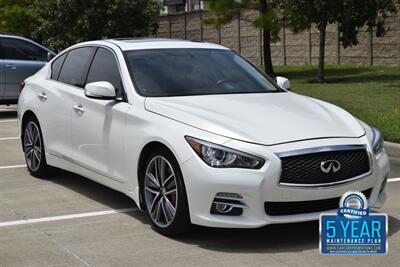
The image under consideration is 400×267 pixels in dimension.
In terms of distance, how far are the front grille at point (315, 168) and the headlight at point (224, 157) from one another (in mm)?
214

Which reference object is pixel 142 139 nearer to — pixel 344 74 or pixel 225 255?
pixel 225 255

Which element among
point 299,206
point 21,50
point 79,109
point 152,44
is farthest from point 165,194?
point 21,50

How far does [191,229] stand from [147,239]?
36 centimetres

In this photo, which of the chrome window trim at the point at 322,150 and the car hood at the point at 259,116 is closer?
the chrome window trim at the point at 322,150

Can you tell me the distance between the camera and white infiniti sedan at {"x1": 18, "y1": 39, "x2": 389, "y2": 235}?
17.4 feet

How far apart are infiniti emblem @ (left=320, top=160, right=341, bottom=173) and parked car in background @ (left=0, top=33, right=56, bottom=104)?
10401mm

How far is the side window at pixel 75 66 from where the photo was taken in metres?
7.45

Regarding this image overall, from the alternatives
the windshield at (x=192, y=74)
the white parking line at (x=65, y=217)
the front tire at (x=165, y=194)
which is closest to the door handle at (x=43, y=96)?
the windshield at (x=192, y=74)

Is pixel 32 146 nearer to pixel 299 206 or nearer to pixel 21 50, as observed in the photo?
pixel 299 206

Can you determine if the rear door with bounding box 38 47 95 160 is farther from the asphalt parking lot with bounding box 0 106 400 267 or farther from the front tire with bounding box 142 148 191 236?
the front tire with bounding box 142 148 191 236

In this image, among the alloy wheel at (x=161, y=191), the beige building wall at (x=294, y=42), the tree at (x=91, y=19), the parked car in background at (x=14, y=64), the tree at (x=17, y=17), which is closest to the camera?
the alloy wheel at (x=161, y=191)

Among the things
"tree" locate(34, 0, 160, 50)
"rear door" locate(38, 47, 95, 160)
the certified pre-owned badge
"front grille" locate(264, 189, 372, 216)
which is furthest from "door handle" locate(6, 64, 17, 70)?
"tree" locate(34, 0, 160, 50)

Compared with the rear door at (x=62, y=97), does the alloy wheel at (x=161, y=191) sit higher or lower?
lower

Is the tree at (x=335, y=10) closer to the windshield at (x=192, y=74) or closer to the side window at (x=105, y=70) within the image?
the windshield at (x=192, y=74)
